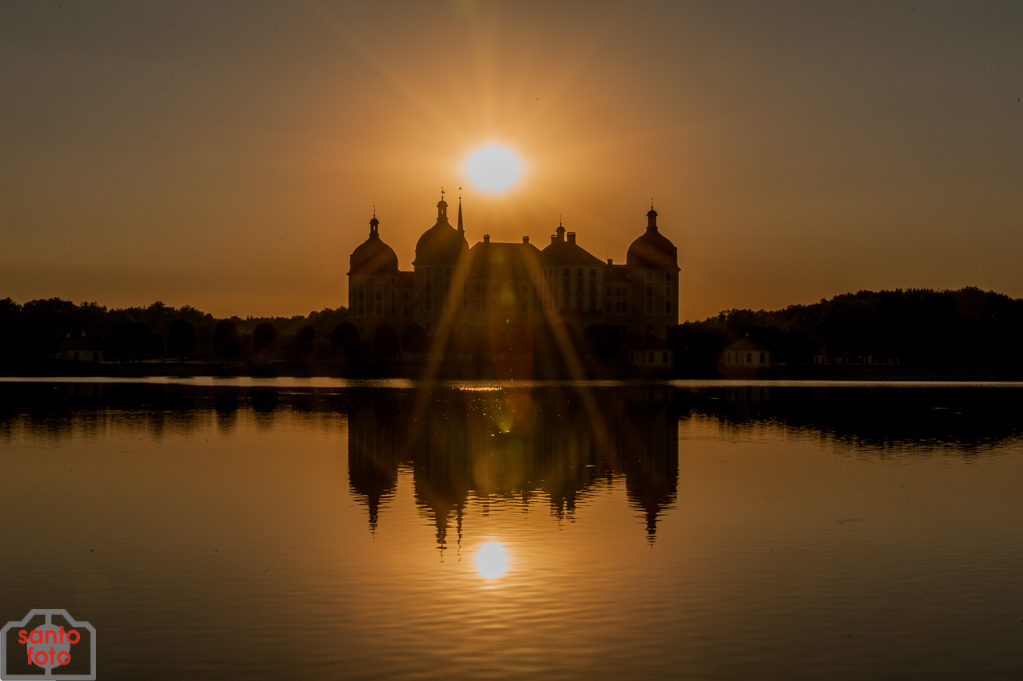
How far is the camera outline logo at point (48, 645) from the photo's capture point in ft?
30.2

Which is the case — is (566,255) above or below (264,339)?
above

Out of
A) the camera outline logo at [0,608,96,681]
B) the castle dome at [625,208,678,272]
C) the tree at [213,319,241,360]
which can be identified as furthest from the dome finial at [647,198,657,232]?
the camera outline logo at [0,608,96,681]

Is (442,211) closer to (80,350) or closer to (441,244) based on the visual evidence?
(441,244)

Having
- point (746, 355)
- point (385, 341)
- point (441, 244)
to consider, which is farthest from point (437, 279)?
point (746, 355)

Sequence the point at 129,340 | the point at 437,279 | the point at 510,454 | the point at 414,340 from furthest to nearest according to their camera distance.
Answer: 1. the point at 437,279
2. the point at 129,340
3. the point at 414,340
4. the point at 510,454

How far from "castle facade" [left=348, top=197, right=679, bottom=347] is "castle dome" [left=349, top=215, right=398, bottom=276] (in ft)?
0.43

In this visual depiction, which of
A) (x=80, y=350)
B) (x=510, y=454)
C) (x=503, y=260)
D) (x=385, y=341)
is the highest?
(x=503, y=260)

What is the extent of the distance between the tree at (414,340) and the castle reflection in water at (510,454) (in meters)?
55.0

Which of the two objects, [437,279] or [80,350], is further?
[80,350]

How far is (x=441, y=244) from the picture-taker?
4658 inches

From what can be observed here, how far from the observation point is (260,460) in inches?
983

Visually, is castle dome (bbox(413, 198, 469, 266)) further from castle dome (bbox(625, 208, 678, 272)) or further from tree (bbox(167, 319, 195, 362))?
tree (bbox(167, 319, 195, 362))

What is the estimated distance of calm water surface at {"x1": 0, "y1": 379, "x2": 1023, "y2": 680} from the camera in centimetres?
989

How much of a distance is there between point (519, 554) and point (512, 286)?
104202 millimetres
